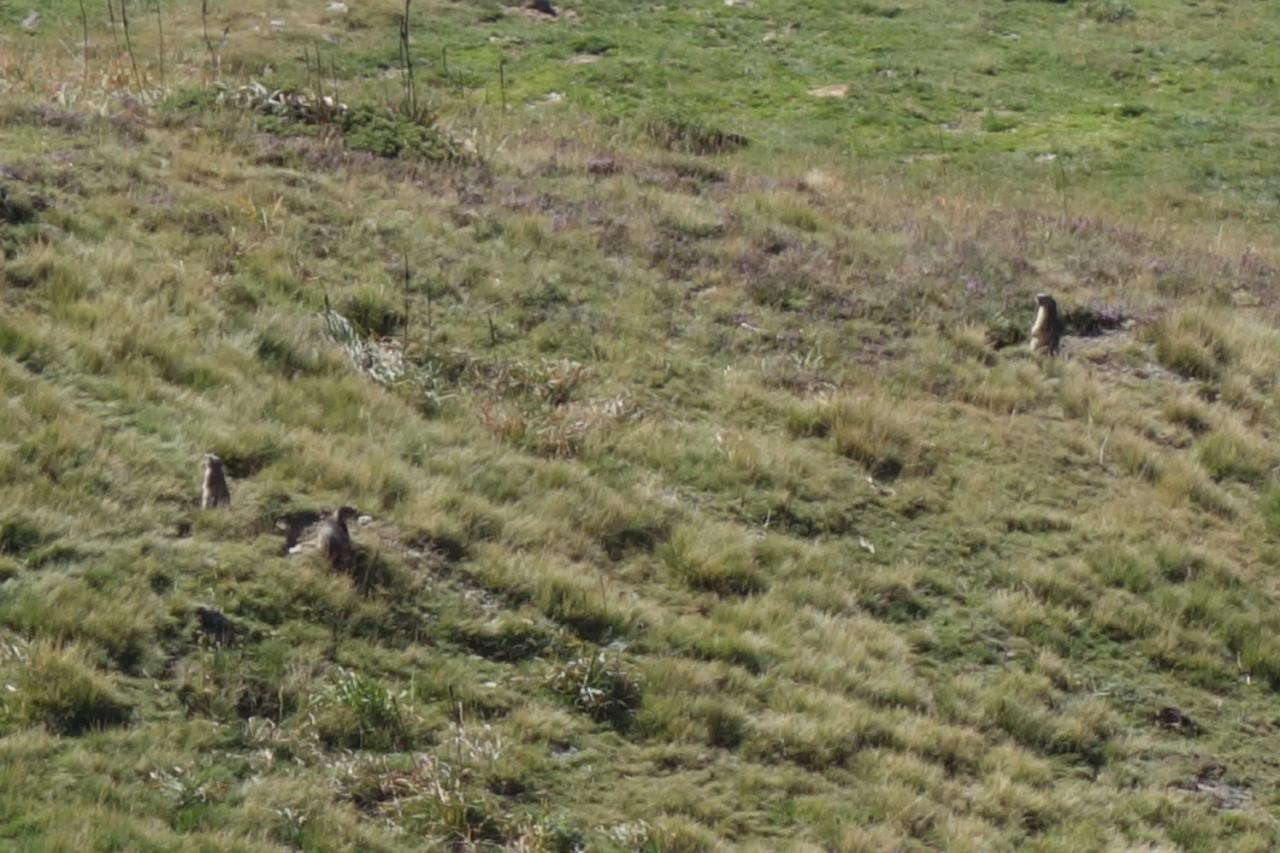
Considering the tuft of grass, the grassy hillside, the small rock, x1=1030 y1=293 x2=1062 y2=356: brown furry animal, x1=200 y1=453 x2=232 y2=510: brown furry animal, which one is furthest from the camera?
the small rock

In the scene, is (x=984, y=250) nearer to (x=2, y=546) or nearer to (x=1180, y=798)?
(x=1180, y=798)

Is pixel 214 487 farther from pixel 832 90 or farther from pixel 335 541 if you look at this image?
Answer: pixel 832 90

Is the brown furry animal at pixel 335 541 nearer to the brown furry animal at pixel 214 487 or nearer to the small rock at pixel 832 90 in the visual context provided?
the brown furry animal at pixel 214 487

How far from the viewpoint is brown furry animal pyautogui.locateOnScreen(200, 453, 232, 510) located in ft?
26.0

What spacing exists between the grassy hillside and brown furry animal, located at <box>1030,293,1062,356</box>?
0.98ft

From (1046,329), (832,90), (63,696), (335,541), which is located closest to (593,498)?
(335,541)

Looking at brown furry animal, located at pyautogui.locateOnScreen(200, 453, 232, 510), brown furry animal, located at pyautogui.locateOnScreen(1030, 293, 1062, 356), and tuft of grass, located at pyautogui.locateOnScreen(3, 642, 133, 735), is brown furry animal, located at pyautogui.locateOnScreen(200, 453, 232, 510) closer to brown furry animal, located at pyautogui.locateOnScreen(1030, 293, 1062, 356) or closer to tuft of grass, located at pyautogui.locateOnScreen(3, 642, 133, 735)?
tuft of grass, located at pyautogui.locateOnScreen(3, 642, 133, 735)

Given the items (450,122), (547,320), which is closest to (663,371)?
(547,320)

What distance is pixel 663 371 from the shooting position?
11375 millimetres

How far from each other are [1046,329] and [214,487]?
7.77m

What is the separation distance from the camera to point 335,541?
771 cm

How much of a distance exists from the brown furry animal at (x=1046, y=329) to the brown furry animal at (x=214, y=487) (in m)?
7.53

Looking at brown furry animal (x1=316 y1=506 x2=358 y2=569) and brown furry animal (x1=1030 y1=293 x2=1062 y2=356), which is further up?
brown furry animal (x1=316 y1=506 x2=358 y2=569)

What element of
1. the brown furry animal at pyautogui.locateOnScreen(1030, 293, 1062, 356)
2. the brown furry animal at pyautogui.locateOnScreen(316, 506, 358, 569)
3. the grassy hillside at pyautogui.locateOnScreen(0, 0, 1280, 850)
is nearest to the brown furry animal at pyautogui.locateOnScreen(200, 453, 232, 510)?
the grassy hillside at pyautogui.locateOnScreen(0, 0, 1280, 850)
